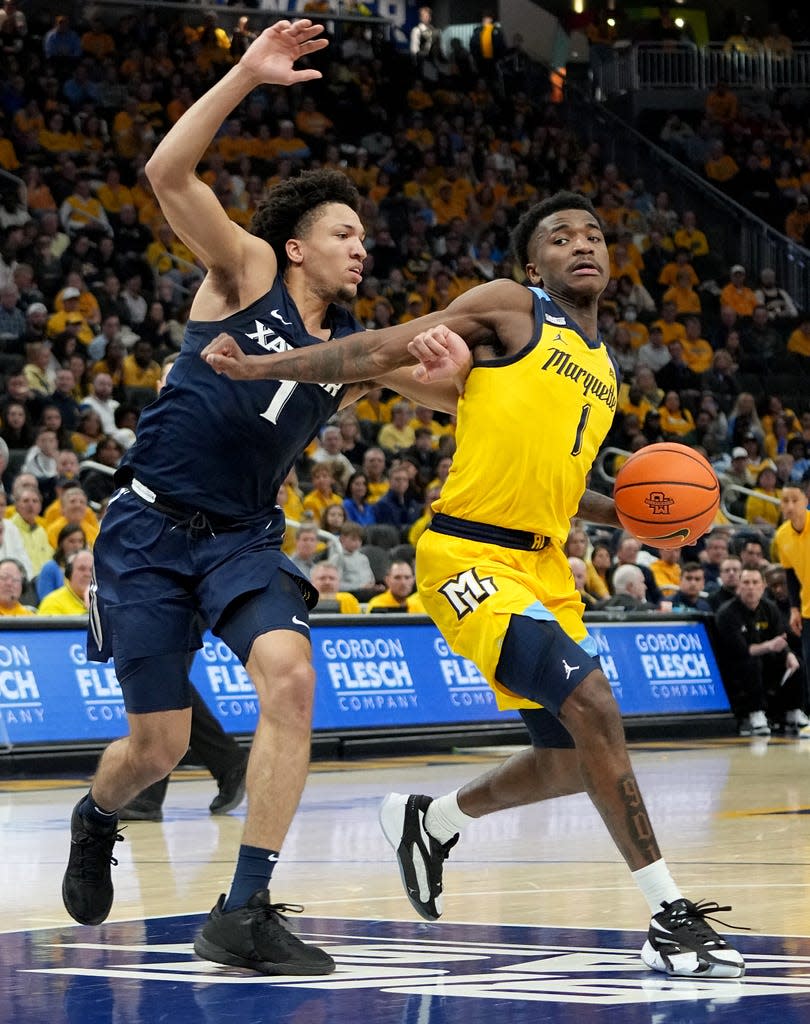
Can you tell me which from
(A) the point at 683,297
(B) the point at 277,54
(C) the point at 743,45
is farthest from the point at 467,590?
(C) the point at 743,45

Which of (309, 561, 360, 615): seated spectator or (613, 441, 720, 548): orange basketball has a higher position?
(613, 441, 720, 548): orange basketball

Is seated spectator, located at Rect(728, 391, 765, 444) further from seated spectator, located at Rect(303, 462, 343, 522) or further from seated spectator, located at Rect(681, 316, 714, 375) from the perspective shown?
seated spectator, located at Rect(303, 462, 343, 522)

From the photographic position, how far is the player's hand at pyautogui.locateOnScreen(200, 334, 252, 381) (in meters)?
5.07

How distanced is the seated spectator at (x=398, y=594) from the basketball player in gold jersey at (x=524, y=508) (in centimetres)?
824

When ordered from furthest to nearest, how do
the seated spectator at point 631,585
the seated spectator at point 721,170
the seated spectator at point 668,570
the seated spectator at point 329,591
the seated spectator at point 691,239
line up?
the seated spectator at point 721,170, the seated spectator at point 691,239, the seated spectator at point 668,570, the seated spectator at point 631,585, the seated spectator at point 329,591

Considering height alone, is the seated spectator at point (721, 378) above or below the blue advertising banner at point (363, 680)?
above

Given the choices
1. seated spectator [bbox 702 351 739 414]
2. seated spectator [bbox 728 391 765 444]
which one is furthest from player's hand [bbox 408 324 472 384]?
seated spectator [bbox 702 351 739 414]

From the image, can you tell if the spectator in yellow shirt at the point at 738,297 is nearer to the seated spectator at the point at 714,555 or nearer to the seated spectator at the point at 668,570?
the seated spectator at the point at 714,555

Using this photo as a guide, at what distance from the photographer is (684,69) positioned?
3020 cm

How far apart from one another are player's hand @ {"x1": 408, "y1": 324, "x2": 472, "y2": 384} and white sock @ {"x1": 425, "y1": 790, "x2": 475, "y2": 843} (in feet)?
5.04

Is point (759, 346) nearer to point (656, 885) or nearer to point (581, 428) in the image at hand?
point (581, 428)

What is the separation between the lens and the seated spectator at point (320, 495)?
652 inches

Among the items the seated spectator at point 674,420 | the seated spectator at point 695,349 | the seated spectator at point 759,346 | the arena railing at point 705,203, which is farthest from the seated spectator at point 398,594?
the arena railing at point 705,203

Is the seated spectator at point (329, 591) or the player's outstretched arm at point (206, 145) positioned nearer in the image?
the player's outstretched arm at point (206, 145)
